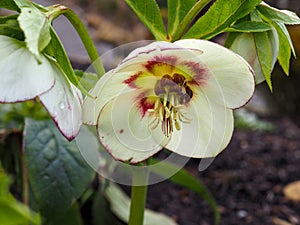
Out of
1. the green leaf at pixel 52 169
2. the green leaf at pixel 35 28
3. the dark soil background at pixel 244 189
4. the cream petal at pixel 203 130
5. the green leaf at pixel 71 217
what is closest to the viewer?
the green leaf at pixel 35 28

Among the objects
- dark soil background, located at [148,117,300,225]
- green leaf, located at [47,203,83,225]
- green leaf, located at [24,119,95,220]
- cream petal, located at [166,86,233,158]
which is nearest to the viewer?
cream petal, located at [166,86,233,158]

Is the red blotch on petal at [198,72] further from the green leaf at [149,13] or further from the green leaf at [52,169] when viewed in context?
the green leaf at [52,169]

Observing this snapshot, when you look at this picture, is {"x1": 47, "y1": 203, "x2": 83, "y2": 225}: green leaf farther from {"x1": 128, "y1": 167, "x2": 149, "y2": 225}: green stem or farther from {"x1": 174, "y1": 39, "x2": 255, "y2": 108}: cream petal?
{"x1": 174, "y1": 39, "x2": 255, "y2": 108}: cream petal

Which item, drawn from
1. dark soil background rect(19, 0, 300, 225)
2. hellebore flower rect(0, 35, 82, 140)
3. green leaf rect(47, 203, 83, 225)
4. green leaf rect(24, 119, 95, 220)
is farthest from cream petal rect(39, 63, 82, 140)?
dark soil background rect(19, 0, 300, 225)

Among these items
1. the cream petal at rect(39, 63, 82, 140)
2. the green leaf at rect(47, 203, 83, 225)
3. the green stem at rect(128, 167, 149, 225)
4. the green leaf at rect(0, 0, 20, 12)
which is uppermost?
the green leaf at rect(0, 0, 20, 12)

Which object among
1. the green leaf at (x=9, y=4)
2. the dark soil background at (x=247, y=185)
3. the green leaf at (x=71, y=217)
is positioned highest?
the green leaf at (x=9, y=4)

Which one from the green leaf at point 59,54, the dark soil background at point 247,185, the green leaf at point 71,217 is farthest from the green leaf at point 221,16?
the dark soil background at point 247,185

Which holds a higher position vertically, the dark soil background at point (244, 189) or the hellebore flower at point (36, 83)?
the hellebore flower at point (36, 83)
